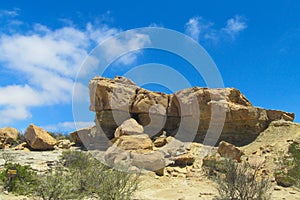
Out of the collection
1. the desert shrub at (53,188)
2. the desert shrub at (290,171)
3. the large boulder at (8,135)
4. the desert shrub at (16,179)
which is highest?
the large boulder at (8,135)

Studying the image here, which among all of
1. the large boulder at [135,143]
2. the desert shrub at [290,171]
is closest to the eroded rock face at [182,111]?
the large boulder at [135,143]

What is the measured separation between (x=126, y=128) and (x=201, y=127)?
20.6ft

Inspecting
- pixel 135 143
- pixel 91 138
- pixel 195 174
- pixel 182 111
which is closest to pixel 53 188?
pixel 195 174

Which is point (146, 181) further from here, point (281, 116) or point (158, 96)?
point (281, 116)

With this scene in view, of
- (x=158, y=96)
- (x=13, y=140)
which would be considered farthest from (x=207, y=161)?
(x=13, y=140)

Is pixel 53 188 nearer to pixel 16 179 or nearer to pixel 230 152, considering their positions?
pixel 16 179

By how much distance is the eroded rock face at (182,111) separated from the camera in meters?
26.2

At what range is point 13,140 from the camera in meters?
32.3

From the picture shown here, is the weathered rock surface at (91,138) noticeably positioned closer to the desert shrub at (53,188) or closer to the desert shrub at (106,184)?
the desert shrub at (106,184)

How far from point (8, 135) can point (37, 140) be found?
23.4 feet

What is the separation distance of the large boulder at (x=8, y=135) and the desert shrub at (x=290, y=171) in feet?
81.1

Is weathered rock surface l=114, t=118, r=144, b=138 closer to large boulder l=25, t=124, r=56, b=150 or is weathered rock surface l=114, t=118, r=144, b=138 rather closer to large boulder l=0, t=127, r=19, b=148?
large boulder l=25, t=124, r=56, b=150

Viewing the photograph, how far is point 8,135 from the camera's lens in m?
32.8

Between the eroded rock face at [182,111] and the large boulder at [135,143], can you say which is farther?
the eroded rock face at [182,111]
